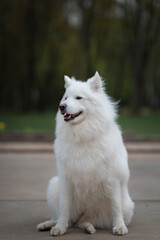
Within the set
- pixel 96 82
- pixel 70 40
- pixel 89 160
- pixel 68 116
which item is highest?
pixel 96 82

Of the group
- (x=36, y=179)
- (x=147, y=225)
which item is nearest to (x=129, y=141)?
(x=36, y=179)

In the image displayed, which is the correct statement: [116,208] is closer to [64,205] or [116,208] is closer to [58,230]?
[64,205]

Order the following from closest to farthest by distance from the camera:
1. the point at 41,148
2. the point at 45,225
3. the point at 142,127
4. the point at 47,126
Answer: the point at 45,225 → the point at 41,148 → the point at 142,127 → the point at 47,126

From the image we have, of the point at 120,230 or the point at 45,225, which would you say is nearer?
the point at 120,230

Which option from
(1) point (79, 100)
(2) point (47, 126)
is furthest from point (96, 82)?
(2) point (47, 126)

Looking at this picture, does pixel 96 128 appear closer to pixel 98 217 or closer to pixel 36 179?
pixel 98 217

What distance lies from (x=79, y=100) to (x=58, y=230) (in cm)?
146

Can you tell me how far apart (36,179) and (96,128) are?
4.18 meters

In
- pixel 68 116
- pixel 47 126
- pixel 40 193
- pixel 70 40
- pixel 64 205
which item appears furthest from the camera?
pixel 70 40

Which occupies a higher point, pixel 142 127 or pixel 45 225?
pixel 45 225

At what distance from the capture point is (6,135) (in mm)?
15023

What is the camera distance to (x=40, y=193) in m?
7.36

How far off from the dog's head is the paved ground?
4.34 feet

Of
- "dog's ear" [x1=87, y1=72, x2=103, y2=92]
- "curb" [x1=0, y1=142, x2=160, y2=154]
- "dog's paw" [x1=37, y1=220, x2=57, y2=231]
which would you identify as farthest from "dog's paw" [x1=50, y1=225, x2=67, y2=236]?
"curb" [x1=0, y1=142, x2=160, y2=154]
